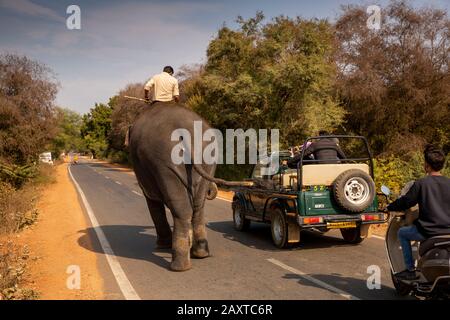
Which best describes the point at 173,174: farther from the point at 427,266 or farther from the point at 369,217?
the point at 427,266

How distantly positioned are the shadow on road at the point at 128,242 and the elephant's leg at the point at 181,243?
42 cm

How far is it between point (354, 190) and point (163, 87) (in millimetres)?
4072

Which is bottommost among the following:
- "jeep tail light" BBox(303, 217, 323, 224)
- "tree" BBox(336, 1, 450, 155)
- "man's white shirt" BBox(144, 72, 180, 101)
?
"jeep tail light" BBox(303, 217, 323, 224)

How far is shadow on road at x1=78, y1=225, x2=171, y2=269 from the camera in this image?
8378 mm

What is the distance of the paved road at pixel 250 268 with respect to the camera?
6.02 metres

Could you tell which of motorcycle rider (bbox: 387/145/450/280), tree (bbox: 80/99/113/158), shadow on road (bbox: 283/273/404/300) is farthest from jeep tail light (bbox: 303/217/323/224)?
tree (bbox: 80/99/113/158)

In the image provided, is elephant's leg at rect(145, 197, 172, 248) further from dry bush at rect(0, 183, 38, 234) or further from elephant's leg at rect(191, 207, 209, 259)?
dry bush at rect(0, 183, 38, 234)

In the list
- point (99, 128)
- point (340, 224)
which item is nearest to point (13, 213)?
point (340, 224)

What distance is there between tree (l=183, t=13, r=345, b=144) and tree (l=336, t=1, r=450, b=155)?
4.98 ft

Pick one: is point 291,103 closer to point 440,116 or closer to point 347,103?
point 347,103

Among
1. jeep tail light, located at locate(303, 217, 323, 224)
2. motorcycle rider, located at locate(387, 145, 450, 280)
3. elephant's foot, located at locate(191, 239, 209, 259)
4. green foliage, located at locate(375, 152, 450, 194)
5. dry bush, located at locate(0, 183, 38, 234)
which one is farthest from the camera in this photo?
green foliage, located at locate(375, 152, 450, 194)

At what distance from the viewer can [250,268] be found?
23.9ft

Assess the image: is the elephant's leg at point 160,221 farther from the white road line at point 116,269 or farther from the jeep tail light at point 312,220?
the jeep tail light at point 312,220

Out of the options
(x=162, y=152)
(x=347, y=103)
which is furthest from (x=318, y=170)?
(x=347, y=103)
